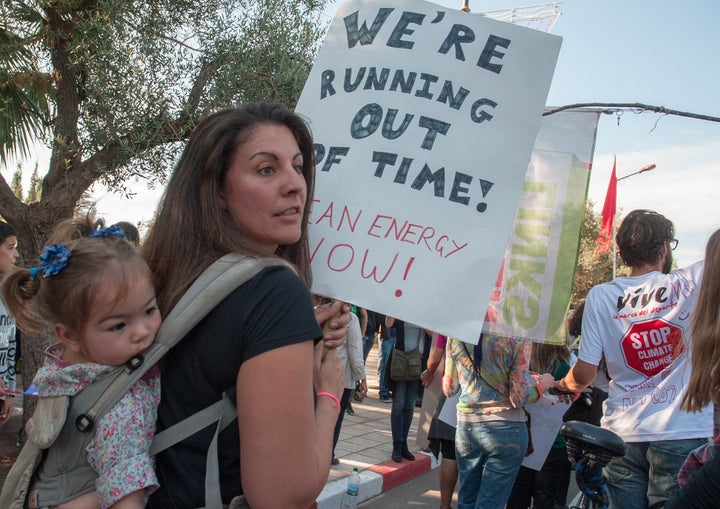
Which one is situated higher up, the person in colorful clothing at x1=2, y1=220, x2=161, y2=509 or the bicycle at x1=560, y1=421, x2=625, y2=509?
the person in colorful clothing at x1=2, y1=220, x2=161, y2=509

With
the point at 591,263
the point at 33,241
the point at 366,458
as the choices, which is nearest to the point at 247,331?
the point at 33,241

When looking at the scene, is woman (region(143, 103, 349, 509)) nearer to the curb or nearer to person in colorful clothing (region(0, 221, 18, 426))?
person in colorful clothing (region(0, 221, 18, 426))

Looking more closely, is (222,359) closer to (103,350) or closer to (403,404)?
(103,350)

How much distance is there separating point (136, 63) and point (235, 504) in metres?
4.37

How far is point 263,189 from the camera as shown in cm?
150

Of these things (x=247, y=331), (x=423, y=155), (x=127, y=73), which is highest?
(x=127, y=73)

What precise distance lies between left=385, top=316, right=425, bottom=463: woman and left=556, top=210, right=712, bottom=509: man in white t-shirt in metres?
3.28

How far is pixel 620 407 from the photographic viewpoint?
3.17m

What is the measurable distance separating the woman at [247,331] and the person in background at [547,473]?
10.5 ft

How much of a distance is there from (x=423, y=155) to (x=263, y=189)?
0.70m

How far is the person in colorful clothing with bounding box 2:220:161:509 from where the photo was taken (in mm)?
1313

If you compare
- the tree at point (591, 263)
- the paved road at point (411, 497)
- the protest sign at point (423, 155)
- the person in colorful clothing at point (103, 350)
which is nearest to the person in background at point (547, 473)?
the paved road at point (411, 497)

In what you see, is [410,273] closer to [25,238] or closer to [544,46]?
[544,46]

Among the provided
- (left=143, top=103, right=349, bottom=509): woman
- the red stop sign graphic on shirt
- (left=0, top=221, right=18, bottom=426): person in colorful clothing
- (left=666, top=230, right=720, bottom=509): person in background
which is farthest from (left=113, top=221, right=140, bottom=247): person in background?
(left=666, top=230, right=720, bottom=509): person in background
